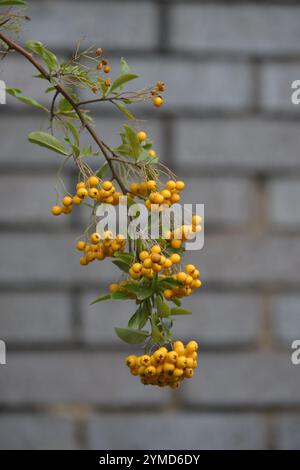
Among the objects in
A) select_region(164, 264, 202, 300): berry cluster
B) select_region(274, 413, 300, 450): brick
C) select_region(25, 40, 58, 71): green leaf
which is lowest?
select_region(274, 413, 300, 450): brick

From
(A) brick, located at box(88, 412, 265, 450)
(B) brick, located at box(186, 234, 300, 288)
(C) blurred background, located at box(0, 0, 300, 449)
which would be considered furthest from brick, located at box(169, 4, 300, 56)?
(A) brick, located at box(88, 412, 265, 450)

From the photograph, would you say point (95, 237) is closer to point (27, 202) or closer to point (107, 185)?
point (107, 185)

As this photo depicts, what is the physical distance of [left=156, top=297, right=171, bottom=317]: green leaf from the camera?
1.73 ft

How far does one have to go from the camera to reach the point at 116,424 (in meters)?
1.56

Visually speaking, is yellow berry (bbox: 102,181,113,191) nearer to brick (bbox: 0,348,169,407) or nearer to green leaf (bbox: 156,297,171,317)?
green leaf (bbox: 156,297,171,317)

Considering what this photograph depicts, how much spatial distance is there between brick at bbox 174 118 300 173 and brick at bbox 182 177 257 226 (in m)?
0.03

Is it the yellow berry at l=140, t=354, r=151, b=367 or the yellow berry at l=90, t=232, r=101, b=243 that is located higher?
the yellow berry at l=90, t=232, r=101, b=243

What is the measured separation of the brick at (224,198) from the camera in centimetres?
156

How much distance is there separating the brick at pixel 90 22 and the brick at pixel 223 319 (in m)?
0.53

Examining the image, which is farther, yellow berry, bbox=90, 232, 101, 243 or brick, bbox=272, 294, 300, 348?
brick, bbox=272, 294, 300, 348

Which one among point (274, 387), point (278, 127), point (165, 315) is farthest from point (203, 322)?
point (165, 315)

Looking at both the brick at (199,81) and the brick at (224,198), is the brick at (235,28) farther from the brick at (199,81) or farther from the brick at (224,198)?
the brick at (224,198)

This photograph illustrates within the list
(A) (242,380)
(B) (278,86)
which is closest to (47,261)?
(A) (242,380)

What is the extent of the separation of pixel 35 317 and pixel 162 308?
3.45 ft
